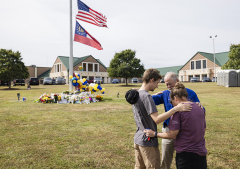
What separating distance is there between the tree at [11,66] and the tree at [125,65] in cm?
1734

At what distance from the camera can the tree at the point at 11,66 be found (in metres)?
28.3

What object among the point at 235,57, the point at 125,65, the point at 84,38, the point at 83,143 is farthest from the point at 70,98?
the point at 235,57

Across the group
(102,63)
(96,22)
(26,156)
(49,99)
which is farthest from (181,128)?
(102,63)

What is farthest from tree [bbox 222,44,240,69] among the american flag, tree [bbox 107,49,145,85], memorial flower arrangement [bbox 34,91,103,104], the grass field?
the grass field

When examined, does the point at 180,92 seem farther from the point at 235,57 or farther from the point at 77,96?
the point at 235,57

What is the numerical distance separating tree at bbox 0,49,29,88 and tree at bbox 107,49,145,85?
17337 millimetres

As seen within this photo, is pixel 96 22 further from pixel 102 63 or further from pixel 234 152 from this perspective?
pixel 102 63

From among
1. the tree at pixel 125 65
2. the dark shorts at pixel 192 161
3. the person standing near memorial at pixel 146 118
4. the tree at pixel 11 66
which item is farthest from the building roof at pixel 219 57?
the dark shorts at pixel 192 161

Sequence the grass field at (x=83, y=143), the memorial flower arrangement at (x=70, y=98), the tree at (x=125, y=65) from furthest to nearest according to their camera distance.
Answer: the tree at (x=125, y=65)
the memorial flower arrangement at (x=70, y=98)
the grass field at (x=83, y=143)

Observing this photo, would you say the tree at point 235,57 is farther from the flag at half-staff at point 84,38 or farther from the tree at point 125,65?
the flag at half-staff at point 84,38

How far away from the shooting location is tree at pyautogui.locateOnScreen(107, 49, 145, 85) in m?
39.8

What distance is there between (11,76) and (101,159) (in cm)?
2992

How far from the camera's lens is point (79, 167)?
3.68 meters

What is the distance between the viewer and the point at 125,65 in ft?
132
